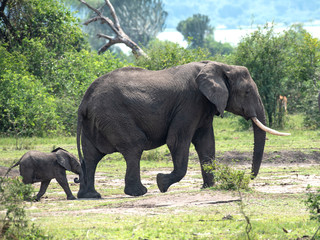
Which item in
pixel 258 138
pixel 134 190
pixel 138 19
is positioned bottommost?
pixel 134 190

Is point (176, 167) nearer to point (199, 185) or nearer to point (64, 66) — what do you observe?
point (199, 185)

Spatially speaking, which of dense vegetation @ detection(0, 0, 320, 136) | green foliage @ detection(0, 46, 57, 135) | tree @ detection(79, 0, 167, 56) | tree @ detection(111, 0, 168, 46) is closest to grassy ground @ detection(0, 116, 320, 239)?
green foliage @ detection(0, 46, 57, 135)

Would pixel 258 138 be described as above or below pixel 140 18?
below

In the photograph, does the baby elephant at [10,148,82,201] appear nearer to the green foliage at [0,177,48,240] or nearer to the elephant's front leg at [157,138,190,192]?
the elephant's front leg at [157,138,190,192]

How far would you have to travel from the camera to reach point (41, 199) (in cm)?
1127

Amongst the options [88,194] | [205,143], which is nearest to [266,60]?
[205,143]

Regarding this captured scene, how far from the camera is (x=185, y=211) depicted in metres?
8.87

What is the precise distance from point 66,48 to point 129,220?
21.0m

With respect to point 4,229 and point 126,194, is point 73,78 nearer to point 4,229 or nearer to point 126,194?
point 126,194

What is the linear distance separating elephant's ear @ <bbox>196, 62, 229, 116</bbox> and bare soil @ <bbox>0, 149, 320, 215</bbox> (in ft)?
3.40

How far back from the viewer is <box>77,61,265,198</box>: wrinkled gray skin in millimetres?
10969

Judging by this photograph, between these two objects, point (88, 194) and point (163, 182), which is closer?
point (163, 182)

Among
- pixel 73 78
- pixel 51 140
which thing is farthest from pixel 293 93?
pixel 51 140

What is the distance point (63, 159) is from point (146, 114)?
167cm
